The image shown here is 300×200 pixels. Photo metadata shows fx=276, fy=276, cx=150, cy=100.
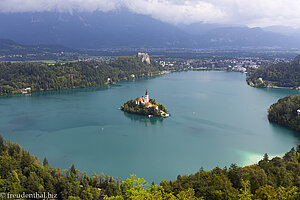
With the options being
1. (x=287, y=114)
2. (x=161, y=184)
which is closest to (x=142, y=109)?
(x=287, y=114)

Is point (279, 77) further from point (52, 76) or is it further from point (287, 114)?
point (52, 76)

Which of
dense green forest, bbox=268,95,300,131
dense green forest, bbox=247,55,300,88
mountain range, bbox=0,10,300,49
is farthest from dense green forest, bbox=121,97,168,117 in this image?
mountain range, bbox=0,10,300,49

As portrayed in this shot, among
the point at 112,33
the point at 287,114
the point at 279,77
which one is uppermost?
the point at 112,33

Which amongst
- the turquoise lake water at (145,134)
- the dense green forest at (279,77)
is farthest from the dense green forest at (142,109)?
the dense green forest at (279,77)

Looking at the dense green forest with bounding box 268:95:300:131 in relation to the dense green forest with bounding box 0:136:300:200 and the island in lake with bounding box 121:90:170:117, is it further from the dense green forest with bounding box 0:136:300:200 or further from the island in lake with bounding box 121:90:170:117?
the dense green forest with bounding box 0:136:300:200

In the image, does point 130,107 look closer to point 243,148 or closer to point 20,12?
point 243,148

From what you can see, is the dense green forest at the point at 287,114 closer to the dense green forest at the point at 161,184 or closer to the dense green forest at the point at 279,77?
the dense green forest at the point at 161,184

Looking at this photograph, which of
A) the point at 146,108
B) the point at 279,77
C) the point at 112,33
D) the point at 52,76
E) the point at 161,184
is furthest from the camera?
the point at 112,33
